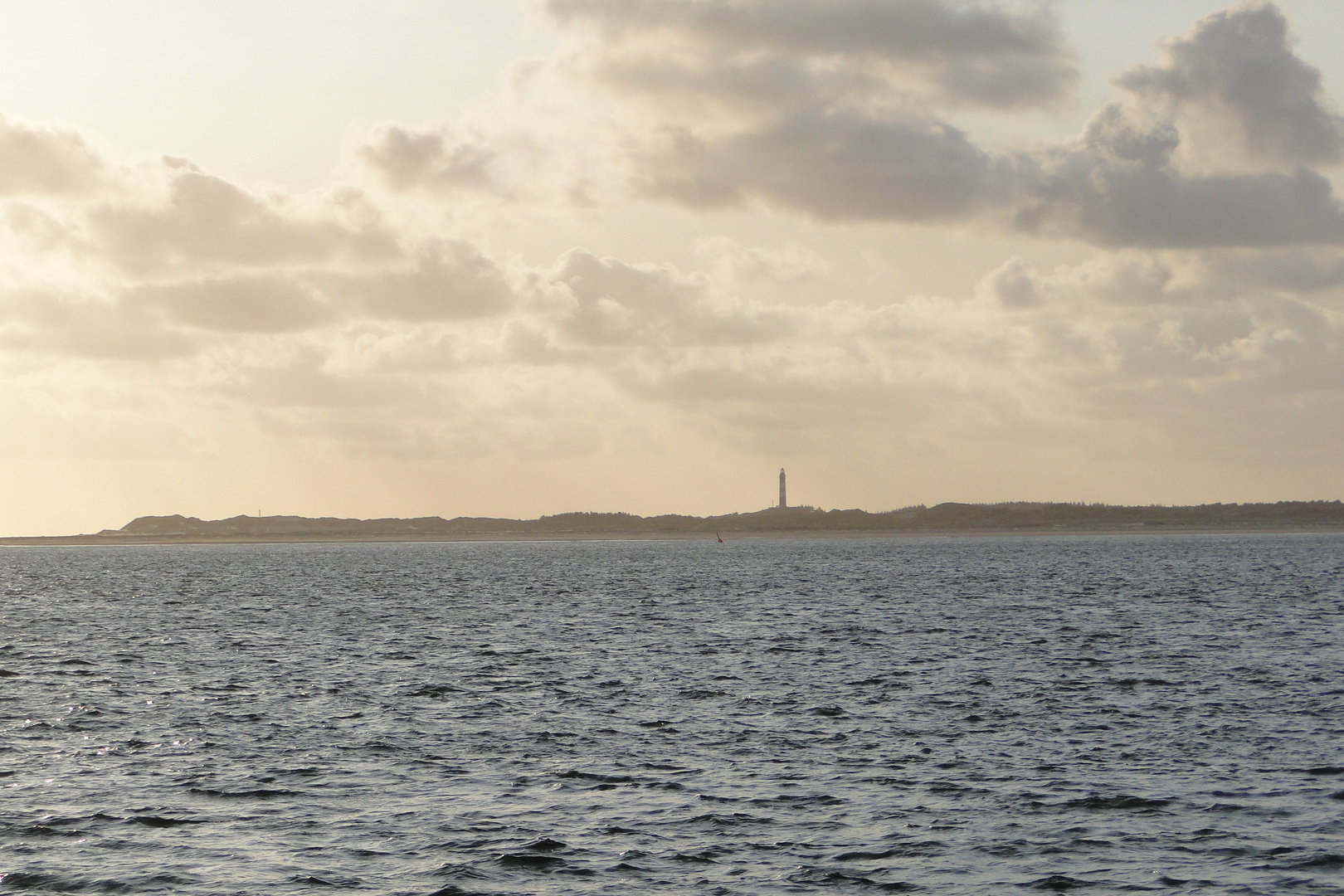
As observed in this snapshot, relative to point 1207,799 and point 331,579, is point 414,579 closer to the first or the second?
point 331,579

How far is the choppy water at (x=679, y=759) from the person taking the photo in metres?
24.9

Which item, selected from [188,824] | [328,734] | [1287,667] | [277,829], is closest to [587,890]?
[277,829]

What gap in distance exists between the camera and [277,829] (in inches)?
1096

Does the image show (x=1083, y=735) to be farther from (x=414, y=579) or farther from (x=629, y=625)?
(x=414, y=579)

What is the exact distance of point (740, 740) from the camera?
3803 cm

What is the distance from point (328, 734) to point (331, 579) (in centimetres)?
12475

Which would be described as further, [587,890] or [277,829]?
[277,829]

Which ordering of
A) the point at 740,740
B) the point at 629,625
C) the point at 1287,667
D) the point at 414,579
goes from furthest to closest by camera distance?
the point at 414,579 → the point at 629,625 → the point at 1287,667 → the point at 740,740

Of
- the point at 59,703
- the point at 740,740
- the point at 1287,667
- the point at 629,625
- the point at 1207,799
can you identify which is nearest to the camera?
the point at 1207,799

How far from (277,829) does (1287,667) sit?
43.8 m

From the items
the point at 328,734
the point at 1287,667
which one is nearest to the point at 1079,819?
the point at 328,734

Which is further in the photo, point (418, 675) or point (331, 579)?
point (331, 579)

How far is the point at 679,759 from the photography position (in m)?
35.3

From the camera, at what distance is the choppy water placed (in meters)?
24.9
